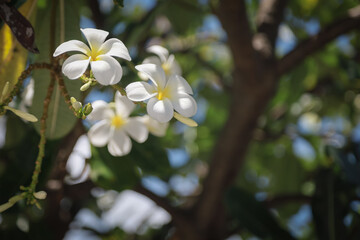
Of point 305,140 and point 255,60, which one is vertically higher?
point 255,60

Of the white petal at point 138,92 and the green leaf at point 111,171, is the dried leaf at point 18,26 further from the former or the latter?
the green leaf at point 111,171

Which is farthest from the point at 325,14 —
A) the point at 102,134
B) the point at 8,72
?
the point at 8,72

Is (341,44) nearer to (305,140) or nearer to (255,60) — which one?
(305,140)

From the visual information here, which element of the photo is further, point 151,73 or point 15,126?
point 15,126

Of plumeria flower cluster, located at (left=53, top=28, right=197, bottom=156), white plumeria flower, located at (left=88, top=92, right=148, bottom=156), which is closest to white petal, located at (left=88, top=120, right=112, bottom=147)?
white plumeria flower, located at (left=88, top=92, right=148, bottom=156)

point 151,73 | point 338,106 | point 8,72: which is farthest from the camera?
point 338,106

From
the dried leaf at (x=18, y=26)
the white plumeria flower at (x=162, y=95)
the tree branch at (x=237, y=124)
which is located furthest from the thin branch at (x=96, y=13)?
the white plumeria flower at (x=162, y=95)
